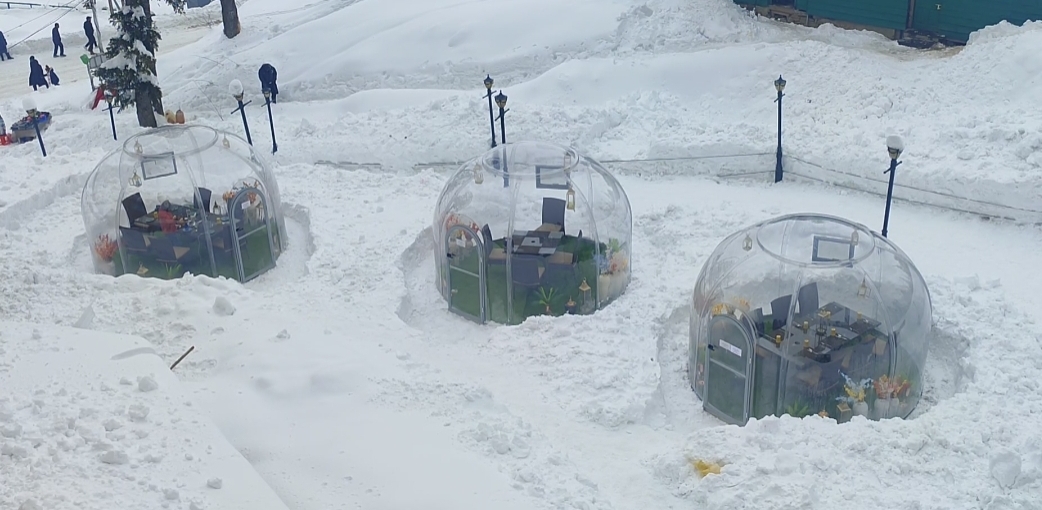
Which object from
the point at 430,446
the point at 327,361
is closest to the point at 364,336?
the point at 327,361

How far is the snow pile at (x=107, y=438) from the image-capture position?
6805mm

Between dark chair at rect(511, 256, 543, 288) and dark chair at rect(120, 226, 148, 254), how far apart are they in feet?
15.6

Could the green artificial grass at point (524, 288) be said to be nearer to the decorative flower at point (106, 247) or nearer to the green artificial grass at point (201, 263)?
the green artificial grass at point (201, 263)

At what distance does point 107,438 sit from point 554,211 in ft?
19.1

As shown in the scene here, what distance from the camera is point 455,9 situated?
21984 mm

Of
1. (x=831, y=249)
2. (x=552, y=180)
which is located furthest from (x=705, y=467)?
(x=552, y=180)

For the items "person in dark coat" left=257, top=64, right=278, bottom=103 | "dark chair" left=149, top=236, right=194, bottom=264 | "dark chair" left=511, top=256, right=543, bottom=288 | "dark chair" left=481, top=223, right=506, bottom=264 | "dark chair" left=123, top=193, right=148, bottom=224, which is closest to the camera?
"dark chair" left=511, top=256, right=543, bottom=288

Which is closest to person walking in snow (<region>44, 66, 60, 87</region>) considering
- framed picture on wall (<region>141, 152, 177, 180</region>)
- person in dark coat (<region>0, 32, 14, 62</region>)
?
person in dark coat (<region>0, 32, 14, 62</region>)

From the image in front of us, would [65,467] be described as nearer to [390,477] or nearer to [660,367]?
[390,477]

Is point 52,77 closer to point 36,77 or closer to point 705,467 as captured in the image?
point 36,77

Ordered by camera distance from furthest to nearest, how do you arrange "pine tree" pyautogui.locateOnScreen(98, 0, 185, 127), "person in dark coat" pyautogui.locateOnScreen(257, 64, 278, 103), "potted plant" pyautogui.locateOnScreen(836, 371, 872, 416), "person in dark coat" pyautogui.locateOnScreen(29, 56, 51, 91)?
"person in dark coat" pyautogui.locateOnScreen(29, 56, 51, 91)
"person in dark coat" pyautogui.locateOnScreen(257, 64, 278, 103)
"pine tree" pyautogui.locateOnScreen(98, 0, 185, 127)
"potted plant" pyautogui.locateOnScreen(836, 371, 872, 416)

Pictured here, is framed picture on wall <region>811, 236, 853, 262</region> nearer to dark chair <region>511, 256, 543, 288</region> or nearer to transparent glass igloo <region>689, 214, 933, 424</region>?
transparent glass igloo <region>689, 214, 933, 424</region>

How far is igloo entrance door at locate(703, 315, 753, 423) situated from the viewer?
9.43 m

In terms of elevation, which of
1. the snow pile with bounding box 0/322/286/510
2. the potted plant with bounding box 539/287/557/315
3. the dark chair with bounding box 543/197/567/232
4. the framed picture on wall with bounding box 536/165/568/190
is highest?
the framed picture on wall with bounding box 536/165/568/190
